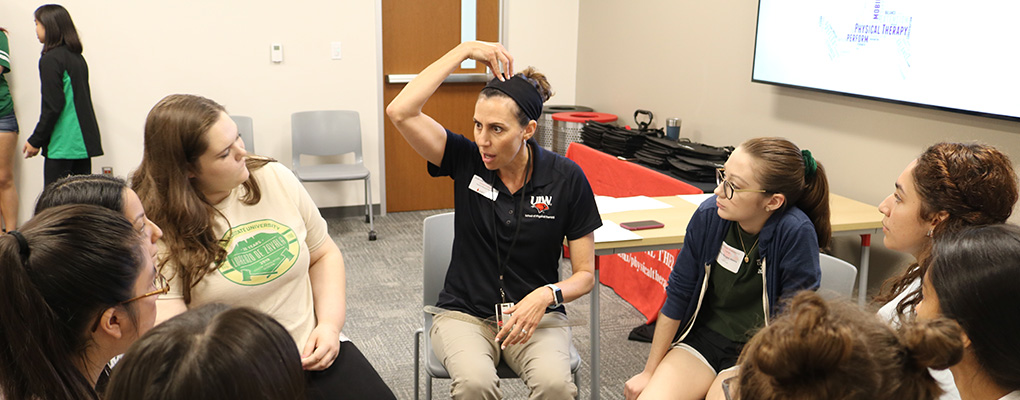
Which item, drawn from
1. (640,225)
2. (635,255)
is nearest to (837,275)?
(640,225)

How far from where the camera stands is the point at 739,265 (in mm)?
1993

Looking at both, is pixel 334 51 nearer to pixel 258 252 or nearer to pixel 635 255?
pixel 635 255

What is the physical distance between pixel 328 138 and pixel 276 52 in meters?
0.67

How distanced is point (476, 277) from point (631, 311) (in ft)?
5.64

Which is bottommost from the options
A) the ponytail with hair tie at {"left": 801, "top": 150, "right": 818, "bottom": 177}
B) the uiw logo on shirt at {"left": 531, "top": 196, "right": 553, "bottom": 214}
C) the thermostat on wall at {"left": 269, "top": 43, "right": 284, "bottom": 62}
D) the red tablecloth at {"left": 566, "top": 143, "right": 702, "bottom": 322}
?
the red tablecloth at {"left": 566, "top": 143, "right": 702, "bottom": 322}

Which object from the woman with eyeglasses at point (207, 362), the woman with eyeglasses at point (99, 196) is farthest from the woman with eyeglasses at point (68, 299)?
the woman with eyeglasses at point (207, 362)

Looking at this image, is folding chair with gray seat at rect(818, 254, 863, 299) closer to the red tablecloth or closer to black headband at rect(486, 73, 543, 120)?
black headband at rect(486, 73, 543, 120)

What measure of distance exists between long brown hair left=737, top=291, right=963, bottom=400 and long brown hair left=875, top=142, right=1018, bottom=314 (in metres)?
0.92

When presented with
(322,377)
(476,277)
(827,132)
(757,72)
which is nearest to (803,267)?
(476,277)

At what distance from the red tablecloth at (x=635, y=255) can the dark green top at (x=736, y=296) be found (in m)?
1.28

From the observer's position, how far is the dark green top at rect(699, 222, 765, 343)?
1.98 metres

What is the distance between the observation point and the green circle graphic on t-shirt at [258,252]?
1751 mm

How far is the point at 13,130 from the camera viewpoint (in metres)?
4.39

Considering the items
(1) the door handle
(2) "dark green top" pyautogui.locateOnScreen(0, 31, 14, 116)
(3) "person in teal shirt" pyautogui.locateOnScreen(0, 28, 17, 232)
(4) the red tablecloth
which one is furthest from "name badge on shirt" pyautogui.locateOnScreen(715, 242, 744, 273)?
(2) "dark green top" pyautogui.locateOnScreen(0, 31, 14, 116)
